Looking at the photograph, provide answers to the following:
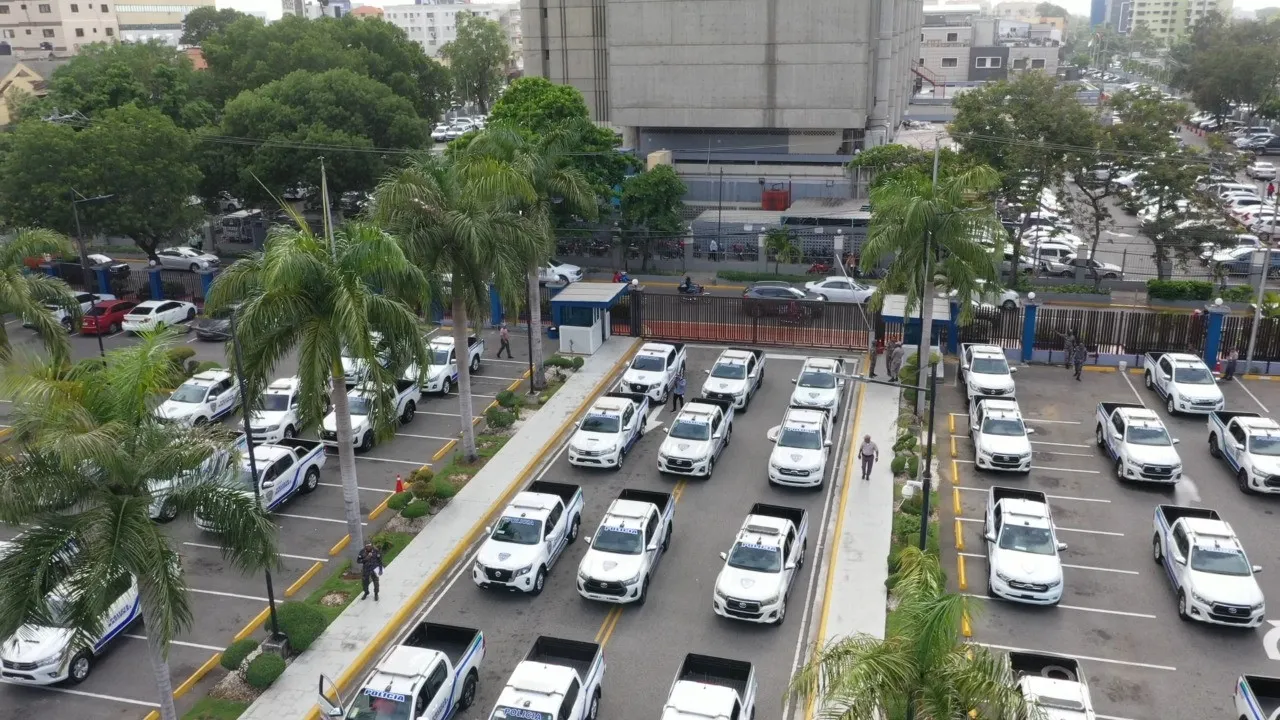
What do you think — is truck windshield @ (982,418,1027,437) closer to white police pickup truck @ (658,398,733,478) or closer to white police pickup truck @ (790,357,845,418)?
white police pickup truck @ (790,357,845,418)

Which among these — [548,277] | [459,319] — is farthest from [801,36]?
[459,319]

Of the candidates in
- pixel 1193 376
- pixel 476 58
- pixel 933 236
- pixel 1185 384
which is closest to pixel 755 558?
pixel 933 236

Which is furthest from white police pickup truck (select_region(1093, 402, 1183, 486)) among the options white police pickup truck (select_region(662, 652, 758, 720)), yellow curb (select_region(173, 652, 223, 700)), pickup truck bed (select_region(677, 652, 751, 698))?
yellow curb (select_region(173, 652, 223, 700))

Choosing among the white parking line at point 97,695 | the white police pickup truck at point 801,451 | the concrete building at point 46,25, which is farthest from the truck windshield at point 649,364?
the concrete building at point 46,25

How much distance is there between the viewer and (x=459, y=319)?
1121 inches

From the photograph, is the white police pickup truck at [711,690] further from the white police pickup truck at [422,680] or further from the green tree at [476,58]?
the green tree at [476,58]

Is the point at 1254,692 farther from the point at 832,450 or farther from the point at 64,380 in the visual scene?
the point at 64,380

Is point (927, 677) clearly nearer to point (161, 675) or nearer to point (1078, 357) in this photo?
point (161, 675)

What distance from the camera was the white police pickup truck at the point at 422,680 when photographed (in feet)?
54.2

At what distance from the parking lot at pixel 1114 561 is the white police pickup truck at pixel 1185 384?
49 cm

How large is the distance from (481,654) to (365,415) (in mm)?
12997

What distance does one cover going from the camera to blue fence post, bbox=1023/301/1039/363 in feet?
121

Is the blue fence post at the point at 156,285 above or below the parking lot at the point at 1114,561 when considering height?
above

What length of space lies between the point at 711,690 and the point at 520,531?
7.50m
